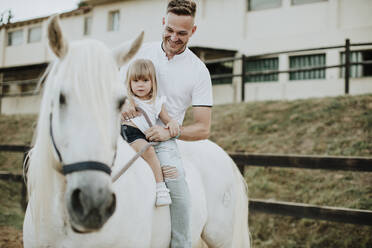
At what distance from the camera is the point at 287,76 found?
14.2 meters

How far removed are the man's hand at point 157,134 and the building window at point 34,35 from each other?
76.7 feet

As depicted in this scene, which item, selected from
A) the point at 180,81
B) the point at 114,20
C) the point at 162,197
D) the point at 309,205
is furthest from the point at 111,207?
the point at 114,20

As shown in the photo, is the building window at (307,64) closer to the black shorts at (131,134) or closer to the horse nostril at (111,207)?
the black shorts at (131,134)

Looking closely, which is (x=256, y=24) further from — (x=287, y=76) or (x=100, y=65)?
(x=100, y=65)

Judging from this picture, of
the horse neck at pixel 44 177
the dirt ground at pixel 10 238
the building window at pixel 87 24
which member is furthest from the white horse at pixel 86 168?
the building window at pixel 87 24

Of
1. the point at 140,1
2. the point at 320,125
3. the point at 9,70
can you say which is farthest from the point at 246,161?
the point at 9,70

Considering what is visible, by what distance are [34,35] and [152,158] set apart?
78.8ft

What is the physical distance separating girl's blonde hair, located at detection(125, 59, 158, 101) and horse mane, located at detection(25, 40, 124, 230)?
0.53 metres

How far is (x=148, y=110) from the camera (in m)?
2.36

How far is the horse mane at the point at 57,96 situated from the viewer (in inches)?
61.7

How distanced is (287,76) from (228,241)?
1216cm

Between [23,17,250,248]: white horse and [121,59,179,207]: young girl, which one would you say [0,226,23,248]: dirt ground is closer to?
[23,17,250,248]: white horse

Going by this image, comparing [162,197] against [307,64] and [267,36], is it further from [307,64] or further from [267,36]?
[267,36]

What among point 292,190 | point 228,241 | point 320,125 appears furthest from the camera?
point 320,125
